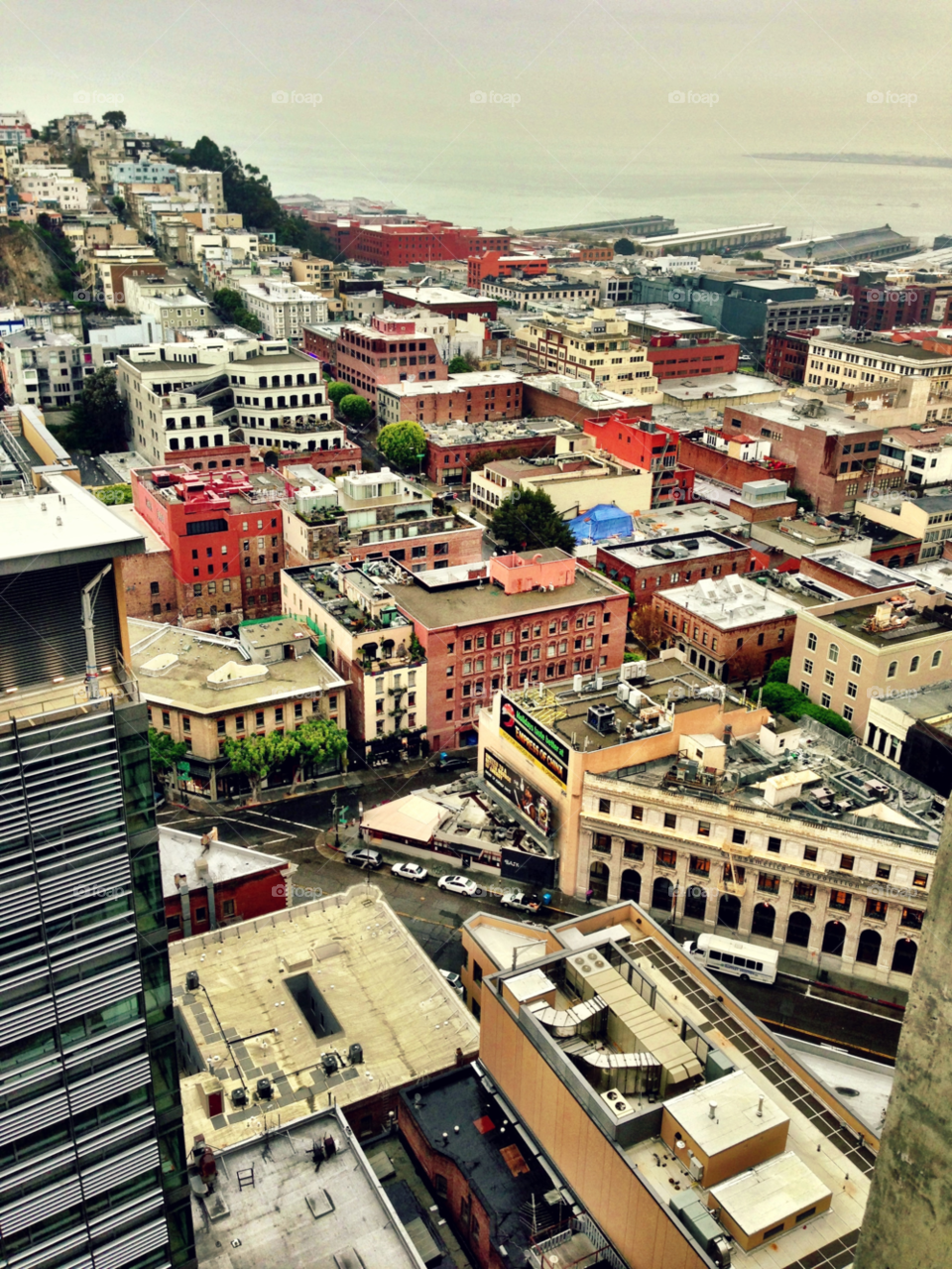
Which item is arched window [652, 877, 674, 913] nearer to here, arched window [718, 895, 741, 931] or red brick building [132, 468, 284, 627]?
arched window [718, 895, 741, 931]

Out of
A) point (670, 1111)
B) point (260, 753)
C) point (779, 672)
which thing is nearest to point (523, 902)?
point (260, 753)

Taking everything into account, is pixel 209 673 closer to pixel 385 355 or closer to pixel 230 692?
pixel 230 692

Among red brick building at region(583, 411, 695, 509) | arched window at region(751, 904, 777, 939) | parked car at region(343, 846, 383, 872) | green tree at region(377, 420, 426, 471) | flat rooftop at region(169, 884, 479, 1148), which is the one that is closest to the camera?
flat rooftop at region(169, 884, 479, 1148)

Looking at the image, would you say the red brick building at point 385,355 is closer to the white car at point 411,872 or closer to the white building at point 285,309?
the white building at point 285,309

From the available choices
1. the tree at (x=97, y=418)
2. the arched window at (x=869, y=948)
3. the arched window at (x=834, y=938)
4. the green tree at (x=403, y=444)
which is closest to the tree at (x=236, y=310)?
the tree at (x=97, y=418)

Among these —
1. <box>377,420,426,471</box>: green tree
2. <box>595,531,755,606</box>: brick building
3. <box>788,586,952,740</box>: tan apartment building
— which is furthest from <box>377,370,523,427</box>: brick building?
<box>788,586,952,740</box>: tan apartment building

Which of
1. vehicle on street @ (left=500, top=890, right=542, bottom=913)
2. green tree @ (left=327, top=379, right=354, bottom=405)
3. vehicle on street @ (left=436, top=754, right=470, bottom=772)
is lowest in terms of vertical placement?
vehicle on street @ (left=500, top=890, right=542, bottom=913)

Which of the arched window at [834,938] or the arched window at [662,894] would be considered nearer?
the arched window at [834,938]
